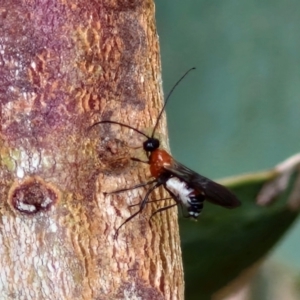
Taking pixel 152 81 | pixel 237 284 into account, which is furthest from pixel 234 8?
pixel 152 81

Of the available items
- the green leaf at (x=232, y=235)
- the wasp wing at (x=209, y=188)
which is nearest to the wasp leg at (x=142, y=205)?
the wasp wing at (x=209, y=188)

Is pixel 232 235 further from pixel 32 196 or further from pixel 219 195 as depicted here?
pixel 32 196

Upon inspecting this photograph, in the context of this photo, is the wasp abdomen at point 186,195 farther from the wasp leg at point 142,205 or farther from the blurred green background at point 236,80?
the blurred green background at point 236,80

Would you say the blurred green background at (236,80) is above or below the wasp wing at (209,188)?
above

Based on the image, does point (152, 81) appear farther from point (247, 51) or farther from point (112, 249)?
point (247, 51)

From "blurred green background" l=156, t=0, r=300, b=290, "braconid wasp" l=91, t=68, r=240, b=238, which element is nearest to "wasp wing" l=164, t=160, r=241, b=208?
"braconid wasp" l=91, t=68, r=240, b=238

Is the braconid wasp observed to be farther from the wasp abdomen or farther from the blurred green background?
the blurred green background
